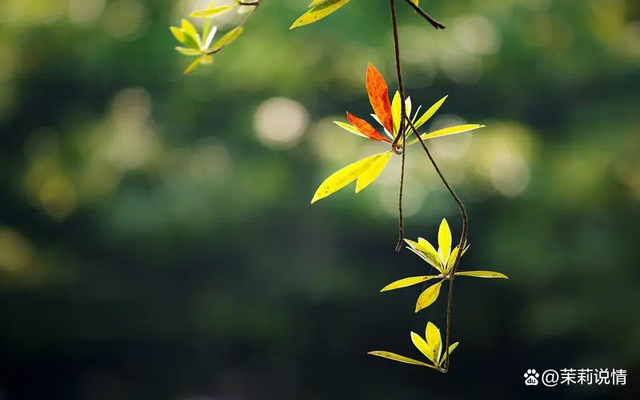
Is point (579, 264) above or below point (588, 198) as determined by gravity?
below

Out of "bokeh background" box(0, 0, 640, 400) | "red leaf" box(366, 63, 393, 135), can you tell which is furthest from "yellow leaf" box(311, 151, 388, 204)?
"bokeh background" box(0, 0, 640, 400)

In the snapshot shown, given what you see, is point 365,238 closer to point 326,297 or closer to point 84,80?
point 326,297

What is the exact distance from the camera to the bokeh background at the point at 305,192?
3018 mm

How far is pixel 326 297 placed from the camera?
3.28 meters

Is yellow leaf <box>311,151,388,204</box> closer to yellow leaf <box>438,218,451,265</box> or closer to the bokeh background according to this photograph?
yellow leaf <box>438,218,451,265</box>

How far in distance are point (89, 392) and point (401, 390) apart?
1578mm

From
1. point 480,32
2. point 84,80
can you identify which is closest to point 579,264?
point 480,32

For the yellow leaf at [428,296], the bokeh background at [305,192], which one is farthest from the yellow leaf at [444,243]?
the bokeh background at [305,192]

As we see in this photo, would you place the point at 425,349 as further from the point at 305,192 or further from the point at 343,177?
the point at 305,192

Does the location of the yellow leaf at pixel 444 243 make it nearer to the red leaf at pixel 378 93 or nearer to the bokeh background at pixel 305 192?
the red leaf at pixel 378 93

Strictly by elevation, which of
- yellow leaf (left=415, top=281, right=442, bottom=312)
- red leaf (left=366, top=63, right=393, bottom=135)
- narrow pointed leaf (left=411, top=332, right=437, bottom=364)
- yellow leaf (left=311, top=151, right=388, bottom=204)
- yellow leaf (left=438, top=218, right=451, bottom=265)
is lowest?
narrow pointed leaf (left=411, top=332, right=437, bottom=364)

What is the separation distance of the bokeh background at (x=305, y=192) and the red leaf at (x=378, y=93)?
2.46 m

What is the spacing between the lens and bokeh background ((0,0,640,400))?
9.90ft

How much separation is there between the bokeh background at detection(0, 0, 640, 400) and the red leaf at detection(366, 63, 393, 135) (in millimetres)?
2463
